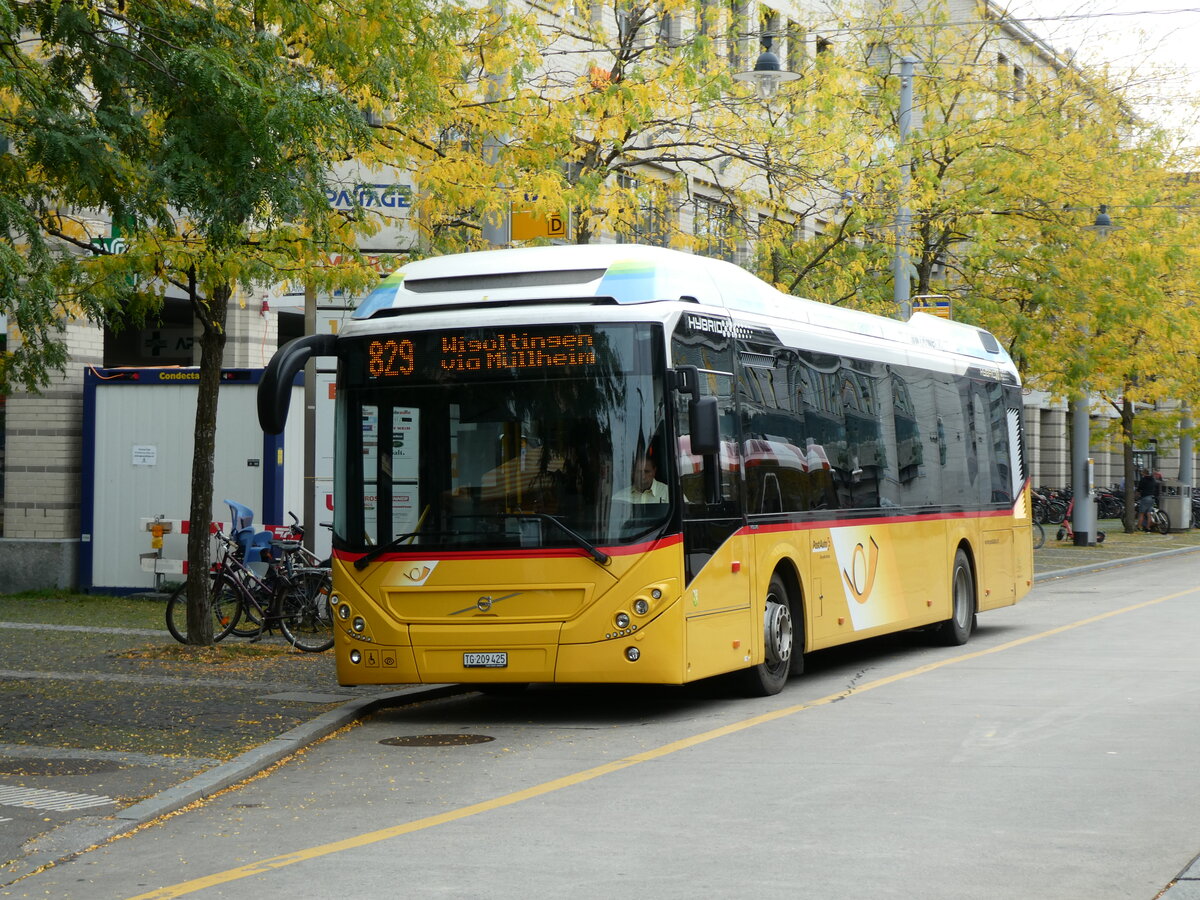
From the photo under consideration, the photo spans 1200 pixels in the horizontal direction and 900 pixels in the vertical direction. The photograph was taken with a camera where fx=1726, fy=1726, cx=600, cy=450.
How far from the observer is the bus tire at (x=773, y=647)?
12.8m

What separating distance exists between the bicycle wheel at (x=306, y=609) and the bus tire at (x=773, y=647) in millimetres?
4791

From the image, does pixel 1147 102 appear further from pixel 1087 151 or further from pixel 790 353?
pixel 790 353

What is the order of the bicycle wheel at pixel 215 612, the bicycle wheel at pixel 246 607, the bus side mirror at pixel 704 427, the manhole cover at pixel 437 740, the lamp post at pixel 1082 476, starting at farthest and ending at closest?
the lamp post at pixel 1082 476 → the bicycle wheel at pixel 246 607 → the bicycle wheel at pixel 215 612 → the bus side mirror at pixel 704 427 → the manhole cover at pixel 437 740

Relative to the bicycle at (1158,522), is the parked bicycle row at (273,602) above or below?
below

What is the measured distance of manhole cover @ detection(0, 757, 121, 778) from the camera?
941 centimetres

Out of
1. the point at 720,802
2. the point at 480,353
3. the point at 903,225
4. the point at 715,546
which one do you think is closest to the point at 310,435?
the point at 480,353

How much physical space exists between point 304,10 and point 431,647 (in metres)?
4.23

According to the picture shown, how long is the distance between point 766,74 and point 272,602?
8.99 metres

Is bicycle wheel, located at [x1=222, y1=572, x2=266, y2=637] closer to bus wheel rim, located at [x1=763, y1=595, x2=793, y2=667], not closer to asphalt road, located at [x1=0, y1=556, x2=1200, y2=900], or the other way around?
asphalt road, located at [x1=0, y1=556, x2=1200, y2=900]

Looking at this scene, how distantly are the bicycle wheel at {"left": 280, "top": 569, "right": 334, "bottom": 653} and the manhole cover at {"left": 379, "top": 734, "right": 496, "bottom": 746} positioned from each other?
5030 mm

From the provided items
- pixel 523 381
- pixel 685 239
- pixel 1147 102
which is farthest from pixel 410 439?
Answer: pixel 1147 102

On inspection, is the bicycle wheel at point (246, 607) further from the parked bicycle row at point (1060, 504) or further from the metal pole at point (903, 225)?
the parked bicycle row at point (1060, 504)

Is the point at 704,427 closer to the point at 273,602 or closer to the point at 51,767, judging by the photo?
the point at 51,767

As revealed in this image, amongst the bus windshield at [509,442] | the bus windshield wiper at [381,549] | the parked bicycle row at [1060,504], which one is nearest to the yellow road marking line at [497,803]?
the bus windshield at [509,442]
